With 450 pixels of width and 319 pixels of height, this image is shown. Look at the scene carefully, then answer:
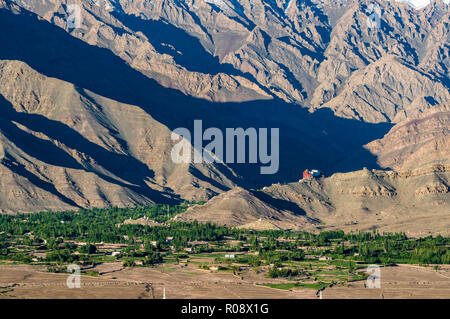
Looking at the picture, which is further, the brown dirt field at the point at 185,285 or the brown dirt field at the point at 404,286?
the brown dirt field at the point at 404,286

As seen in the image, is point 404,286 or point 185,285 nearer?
point 185,285

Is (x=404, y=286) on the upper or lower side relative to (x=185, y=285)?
lower

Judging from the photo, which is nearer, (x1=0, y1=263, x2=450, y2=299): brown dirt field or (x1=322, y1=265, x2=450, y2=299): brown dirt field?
(x1=0, y1=263, x2=450, y2=299): brown dirt field
